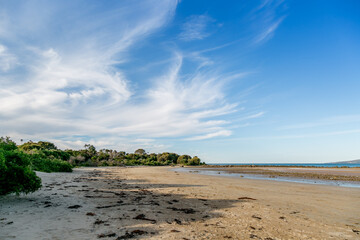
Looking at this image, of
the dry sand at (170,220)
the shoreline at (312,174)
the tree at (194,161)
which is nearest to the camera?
the dry sand at (170,220)

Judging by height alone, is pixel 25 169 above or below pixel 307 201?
above

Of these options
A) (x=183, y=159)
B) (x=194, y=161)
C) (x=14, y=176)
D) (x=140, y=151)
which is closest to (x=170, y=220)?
(x=14, y=176)

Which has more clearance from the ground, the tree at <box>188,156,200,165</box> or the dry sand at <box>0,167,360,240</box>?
the tree at <box>188,156,200,165</box>

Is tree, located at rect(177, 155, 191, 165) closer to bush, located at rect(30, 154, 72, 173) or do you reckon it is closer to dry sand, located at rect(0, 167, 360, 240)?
bush, located at rect(30, 154, 72, 173)

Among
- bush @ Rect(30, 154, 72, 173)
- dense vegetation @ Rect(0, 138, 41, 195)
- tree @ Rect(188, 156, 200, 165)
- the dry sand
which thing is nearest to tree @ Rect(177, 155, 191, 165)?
tree @ Rect(188, 156, 200, 165)

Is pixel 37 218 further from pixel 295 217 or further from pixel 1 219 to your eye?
pixel 295 217

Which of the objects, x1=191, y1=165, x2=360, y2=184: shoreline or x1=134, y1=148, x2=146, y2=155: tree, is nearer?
x1=191, y1=165, x2=360, y2=184: shoreline

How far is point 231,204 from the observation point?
9.25 m

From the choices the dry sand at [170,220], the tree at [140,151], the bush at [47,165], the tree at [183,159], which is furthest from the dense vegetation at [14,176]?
the tree at [140,151]

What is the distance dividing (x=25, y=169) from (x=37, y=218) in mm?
2890

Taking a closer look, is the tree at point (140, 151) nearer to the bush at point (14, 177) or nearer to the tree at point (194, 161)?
the tree at point (194, 161)

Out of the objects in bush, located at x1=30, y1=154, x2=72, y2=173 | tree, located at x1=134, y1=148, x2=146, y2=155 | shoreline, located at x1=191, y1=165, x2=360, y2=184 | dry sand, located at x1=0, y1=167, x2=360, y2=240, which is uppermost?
tree, located at x1=134, y1=148, x2=146, y2=155

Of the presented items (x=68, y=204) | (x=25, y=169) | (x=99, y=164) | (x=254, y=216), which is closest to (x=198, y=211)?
(x=254, y=216)

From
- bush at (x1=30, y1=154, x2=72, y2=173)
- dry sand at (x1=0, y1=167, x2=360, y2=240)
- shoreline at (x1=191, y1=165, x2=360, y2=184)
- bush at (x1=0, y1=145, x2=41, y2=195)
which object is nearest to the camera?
dry sand at (x1=0, y1=167, x2=360, y2=240)
